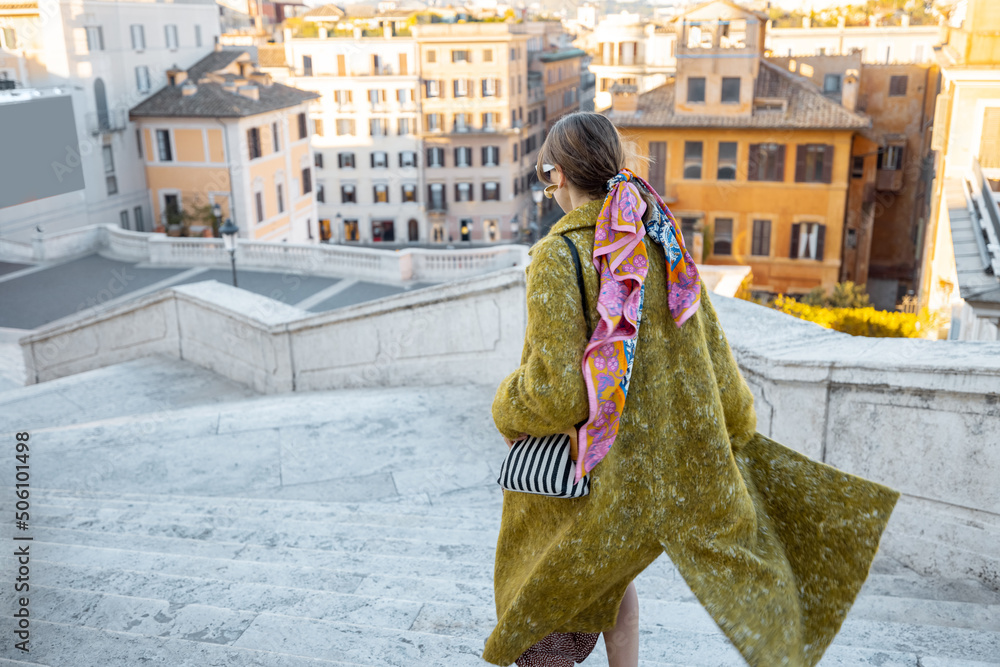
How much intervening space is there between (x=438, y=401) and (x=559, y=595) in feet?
18.9

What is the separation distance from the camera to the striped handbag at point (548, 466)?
2.31 metres

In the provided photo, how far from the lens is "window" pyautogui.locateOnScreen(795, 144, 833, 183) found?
94.5ft

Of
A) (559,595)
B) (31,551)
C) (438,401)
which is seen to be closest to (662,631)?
(559,595)

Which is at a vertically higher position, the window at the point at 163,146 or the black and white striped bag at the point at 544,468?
the black and white striped bag at the point at 544,468

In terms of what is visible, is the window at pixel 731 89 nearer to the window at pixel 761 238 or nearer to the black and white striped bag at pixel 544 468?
the window at pixel 761 238

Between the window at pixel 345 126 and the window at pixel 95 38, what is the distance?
23.6 meters

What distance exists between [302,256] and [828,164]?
18042 mm

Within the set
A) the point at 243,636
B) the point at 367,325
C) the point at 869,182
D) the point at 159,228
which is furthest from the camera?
the point at 159,228

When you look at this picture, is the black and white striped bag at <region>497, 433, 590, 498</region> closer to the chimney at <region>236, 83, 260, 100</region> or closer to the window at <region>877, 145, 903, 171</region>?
the chimney at <region>236, 83, 260, 100</region>

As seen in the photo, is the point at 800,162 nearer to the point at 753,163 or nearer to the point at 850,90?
the point at 753,163

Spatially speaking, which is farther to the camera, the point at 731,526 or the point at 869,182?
the point at 869,182

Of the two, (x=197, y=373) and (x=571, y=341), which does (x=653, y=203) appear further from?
(x=197, y=373)

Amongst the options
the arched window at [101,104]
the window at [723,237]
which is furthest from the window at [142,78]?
the window at [723,237]

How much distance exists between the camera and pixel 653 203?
2371 millimetres
